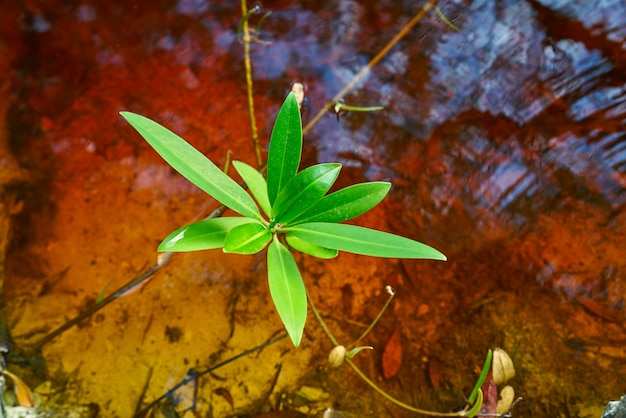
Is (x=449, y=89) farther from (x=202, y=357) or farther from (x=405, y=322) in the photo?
(x=202, y=357)

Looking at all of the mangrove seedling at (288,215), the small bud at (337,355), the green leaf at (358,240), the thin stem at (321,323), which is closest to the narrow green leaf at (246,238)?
the mangrove seedling at (288,215)

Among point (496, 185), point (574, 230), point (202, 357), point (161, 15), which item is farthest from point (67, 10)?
point (574, 230)

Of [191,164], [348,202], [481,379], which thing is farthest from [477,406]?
[191,164]

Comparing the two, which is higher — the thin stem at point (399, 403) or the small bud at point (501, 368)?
the small bud at point (501, 368)

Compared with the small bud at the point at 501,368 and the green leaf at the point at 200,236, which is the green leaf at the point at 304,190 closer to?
the green leaf at the point at 200,236

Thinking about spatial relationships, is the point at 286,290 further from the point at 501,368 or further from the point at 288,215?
the point at 501,368

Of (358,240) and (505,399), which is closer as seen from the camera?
(358,240)

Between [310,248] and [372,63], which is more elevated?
[372,63]

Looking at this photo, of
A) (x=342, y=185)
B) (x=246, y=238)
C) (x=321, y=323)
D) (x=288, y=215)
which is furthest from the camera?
(x=342, y=185)
